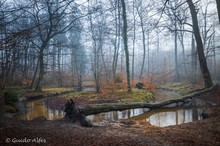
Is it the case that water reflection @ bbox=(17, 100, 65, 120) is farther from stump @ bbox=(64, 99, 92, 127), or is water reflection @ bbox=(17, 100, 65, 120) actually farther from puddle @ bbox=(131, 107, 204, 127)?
puddle @ bbox=(131, 107, 204, 127)

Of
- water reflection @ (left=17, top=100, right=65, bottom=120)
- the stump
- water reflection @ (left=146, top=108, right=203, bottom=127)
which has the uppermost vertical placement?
the stump

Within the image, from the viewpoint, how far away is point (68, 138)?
13.6 feet

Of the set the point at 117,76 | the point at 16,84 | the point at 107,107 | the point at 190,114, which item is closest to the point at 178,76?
the point at 117,76

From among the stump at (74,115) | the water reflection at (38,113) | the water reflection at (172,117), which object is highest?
the stump at (74,115)

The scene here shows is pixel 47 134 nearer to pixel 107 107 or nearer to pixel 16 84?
pixel 107 107

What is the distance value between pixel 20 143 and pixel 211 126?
5863 mm
